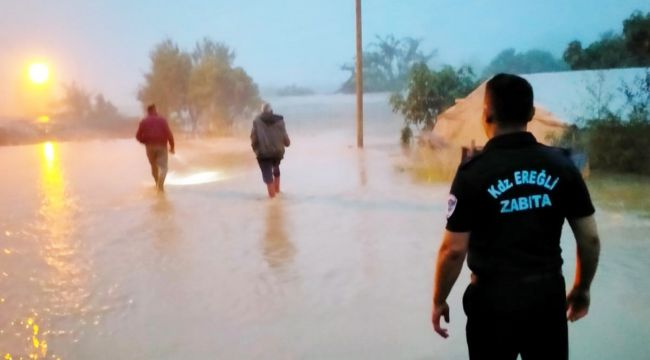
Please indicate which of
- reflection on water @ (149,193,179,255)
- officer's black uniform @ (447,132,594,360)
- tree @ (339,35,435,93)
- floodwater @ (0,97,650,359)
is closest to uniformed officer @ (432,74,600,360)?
officer's black uniform @ (447,132,594,360)

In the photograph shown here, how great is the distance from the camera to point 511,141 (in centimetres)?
Answer: 211

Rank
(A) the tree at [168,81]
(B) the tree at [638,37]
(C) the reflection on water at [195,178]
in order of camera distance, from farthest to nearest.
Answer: (A) the tree at [168,81]
(C) the reflection on water at [195,178]
(B) the tree at [638,37]

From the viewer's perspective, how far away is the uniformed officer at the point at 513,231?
2082 millimetres

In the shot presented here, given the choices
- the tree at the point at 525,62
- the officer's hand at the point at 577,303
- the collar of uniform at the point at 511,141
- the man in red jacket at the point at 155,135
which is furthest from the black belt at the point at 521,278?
the tree at the point at 525,62

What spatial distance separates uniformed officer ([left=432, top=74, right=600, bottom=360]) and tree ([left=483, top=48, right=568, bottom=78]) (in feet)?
31.7

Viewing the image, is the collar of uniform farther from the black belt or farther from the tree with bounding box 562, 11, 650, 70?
the tree with bounding box 562, 11, 650, 70

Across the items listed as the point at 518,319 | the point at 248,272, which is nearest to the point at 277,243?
the point at 248,272

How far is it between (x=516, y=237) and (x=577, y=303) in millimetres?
534

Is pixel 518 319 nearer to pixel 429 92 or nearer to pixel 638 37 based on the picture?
pixel 638 37

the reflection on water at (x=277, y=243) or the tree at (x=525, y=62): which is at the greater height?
the tree at (x=525, y=62)

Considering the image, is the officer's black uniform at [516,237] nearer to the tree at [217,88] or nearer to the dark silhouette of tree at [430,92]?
the dark silhouette of tree at [430,92]

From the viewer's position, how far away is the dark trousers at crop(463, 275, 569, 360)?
2.17m

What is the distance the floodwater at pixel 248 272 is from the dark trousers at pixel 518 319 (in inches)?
50.8

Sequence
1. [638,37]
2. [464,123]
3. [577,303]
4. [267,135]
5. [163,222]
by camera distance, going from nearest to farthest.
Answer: [577,303]
[163,222]
[267,135]
[638,37]
[464,123]
